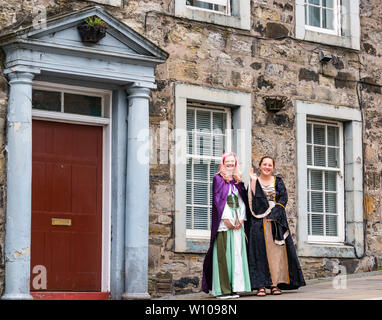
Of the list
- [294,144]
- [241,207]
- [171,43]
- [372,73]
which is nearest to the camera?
[241,207]

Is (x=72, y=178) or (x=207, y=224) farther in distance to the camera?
(x=207, y=224)

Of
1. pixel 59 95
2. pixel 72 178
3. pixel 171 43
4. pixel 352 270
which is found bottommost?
pixel 352 270

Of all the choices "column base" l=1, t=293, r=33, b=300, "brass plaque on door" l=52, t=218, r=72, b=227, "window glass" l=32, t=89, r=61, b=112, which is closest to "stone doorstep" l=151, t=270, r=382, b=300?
"brass plaque on door" l=52, t=218, r=72, b=227

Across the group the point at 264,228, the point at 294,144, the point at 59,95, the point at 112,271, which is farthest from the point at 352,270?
the point at 59,95

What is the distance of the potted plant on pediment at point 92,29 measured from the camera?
1223 centimetres

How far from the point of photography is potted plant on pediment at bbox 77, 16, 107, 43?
40.1 feet

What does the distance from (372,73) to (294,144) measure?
2065mm

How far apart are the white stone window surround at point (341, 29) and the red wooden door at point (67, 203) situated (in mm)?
3780

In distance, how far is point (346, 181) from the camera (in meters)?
15.2

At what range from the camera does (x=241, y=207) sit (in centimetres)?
1220

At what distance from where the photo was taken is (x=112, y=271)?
1272 cm

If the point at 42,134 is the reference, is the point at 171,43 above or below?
above

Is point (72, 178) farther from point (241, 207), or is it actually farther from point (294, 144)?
point (294, 144)

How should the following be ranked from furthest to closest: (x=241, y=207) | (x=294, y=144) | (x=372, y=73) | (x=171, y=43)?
(x=372, y=73) → (x=294, y=144) → (x=171, y=43) → (x=241, y=207)
